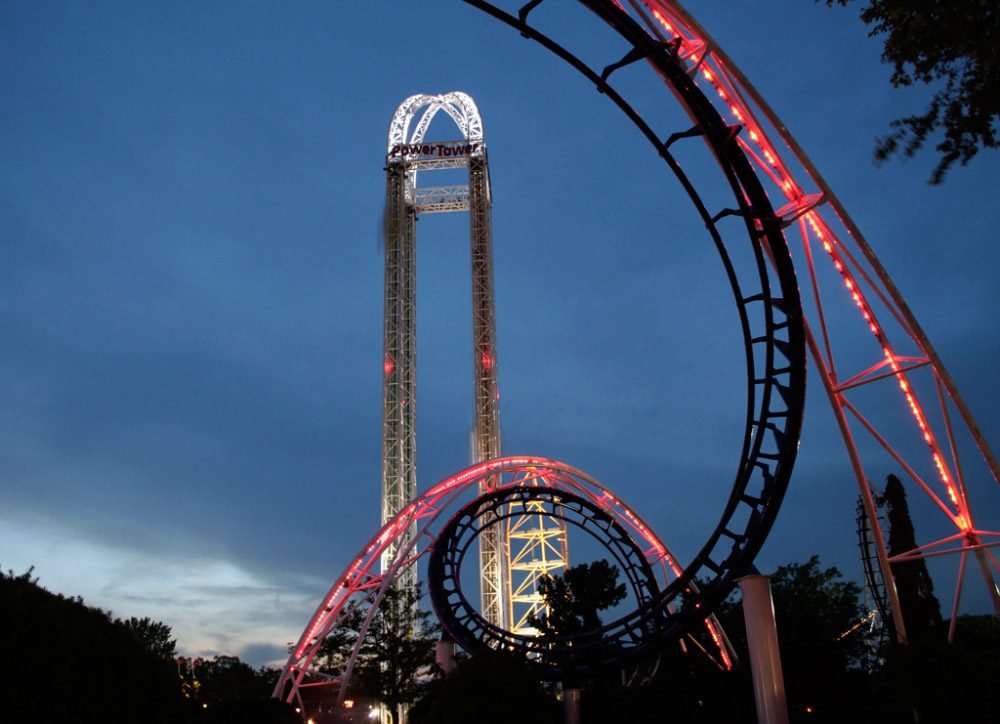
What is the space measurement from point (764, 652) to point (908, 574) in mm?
15605

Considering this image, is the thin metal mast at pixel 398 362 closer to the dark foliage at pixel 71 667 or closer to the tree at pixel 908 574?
the tree at pixel 908 574

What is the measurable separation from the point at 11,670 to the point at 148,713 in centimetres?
158

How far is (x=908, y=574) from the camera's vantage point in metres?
30.4

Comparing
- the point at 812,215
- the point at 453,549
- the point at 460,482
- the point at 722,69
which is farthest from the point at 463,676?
the point at 460,482

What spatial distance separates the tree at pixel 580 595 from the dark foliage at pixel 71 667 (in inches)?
1577

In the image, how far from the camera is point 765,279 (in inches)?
694

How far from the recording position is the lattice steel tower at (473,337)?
50.2 metres

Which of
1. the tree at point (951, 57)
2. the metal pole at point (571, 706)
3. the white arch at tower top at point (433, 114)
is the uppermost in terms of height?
the white arch at tower top at point (433, 114)

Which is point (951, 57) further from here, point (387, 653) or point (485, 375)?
point (485, 375)

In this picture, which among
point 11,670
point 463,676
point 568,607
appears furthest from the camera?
point 568,607

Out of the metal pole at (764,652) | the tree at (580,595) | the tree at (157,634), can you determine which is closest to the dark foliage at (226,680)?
the tree at (157,634)

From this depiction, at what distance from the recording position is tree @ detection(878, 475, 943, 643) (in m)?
29.5

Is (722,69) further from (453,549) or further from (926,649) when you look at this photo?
(453,549)

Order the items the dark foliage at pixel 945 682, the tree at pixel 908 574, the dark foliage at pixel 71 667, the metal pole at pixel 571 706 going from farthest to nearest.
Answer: the tree at pixel 908 574, the metal pole at pixel 571 706, the dark foliage at pixel 945 682, the dark foliage at pixel 71 667
